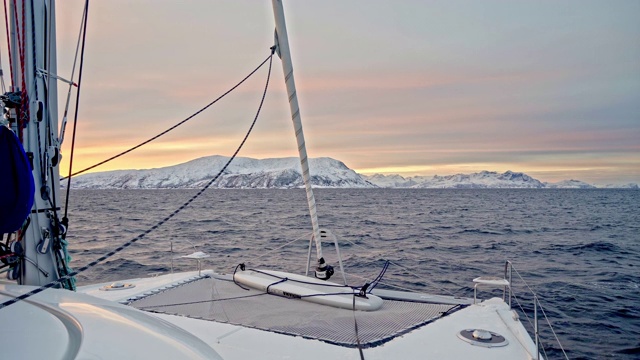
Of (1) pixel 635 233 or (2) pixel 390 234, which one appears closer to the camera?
(2) pixel 390 234

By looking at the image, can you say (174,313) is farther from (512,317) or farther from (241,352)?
(512,317)

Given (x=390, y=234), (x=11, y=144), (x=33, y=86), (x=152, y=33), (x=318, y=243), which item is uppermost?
(x=152, y=33)

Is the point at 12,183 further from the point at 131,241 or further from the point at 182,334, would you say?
the point at 131,241

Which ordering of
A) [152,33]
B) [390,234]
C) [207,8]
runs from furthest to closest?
[390,234] → [152,33] → [207,8]

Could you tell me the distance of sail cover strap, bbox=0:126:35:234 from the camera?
3277 millimetres

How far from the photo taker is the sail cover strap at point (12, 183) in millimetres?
3277

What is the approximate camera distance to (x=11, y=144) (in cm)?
332

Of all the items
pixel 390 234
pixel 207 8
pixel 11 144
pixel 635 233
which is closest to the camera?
pixel 11 144

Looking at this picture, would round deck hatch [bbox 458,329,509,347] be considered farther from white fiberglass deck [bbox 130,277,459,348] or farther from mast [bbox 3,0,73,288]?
mast [bbox 3,0,73,288]

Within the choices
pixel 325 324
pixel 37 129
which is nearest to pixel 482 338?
pixel 325 324

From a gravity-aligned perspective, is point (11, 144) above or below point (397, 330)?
above

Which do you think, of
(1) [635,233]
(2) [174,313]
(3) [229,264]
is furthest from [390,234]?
(2) [174,313]

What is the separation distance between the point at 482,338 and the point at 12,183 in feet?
14.3

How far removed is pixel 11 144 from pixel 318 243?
189 inches
